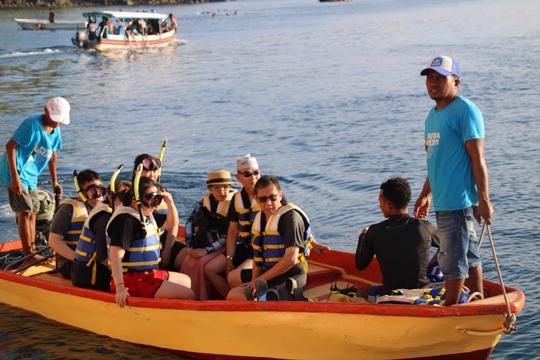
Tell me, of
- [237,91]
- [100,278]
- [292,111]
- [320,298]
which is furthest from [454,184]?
[237,91]

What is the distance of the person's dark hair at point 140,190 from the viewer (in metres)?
6.63

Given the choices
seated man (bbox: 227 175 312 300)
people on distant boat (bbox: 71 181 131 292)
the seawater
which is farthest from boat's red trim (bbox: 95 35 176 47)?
seated man (bbox: 227 175 312 300)

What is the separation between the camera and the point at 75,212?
7.63 meters

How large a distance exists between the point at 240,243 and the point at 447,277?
227cm

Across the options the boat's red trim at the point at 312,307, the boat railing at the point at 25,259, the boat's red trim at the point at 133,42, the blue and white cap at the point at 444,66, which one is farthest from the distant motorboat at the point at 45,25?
the blue and white cap at the point at 444,66

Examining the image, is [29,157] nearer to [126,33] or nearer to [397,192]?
[397,192]

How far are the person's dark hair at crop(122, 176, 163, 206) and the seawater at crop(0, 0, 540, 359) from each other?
1.41 metres

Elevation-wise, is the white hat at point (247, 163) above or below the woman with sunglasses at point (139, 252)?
above

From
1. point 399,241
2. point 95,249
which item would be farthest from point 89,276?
point 399,241

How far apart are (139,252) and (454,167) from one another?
104 inches

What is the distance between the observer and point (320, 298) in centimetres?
720

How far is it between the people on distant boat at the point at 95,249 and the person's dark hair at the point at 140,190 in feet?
0.17

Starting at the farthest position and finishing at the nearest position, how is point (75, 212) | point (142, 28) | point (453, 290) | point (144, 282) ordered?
1. point (142, 28)
2. point (75, 212)
3. point (144, 282)
4. point (453, 290)

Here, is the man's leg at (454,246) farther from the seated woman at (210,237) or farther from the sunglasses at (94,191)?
the sunglasses at (94,191)
